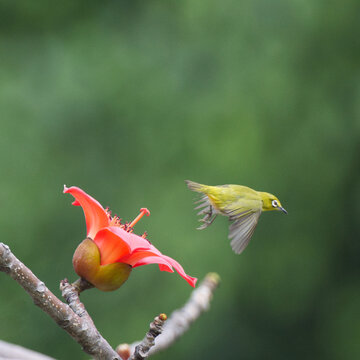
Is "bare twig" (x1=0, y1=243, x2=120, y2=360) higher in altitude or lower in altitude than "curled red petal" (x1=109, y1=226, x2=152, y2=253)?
lower

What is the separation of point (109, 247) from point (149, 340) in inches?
9.2

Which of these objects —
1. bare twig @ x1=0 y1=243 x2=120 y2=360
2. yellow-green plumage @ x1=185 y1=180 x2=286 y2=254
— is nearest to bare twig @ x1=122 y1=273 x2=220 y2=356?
yellow-green plumage @ x1=185 y1=180 x2=286 y2=254

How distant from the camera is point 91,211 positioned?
3.70ft

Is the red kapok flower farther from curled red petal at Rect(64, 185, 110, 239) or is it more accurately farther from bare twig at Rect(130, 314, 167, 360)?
bare twig at Rect(130, 314, 167, 360)

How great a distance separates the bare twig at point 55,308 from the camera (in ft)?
2.96

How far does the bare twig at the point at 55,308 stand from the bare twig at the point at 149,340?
0.04 metres

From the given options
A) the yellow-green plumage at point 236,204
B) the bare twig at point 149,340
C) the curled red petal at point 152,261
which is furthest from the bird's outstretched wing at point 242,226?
the bare twig at point 149,340

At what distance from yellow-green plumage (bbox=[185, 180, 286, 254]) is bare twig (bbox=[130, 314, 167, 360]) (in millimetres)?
688

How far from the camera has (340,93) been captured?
5.80 meters

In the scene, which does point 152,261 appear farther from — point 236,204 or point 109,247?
point 236,204

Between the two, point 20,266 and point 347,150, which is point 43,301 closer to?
point 20,266

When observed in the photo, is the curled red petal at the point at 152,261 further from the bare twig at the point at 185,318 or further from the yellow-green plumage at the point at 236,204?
the yellow-green plumage at the point at 236,204

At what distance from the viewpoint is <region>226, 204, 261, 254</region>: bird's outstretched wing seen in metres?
1.55

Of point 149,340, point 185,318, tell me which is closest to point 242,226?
point 185,318
